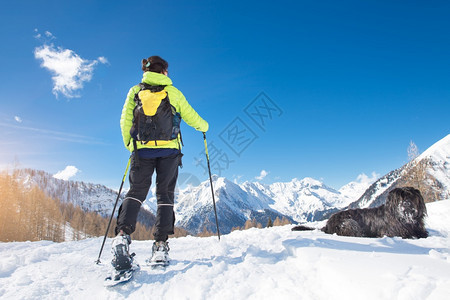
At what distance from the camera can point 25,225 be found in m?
52.7

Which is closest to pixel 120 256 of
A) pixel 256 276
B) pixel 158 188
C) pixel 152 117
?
pixel 158 188

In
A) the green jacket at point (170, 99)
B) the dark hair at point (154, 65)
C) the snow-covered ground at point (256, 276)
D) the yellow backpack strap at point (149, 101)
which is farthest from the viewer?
the dark hair at point (154, 65)

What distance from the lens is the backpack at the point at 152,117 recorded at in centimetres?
379

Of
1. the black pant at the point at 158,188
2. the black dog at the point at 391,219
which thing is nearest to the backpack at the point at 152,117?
the black pant at the point at 158,188

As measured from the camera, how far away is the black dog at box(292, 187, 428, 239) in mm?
5262

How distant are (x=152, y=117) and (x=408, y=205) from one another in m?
6.04

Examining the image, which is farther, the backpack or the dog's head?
the dog's head

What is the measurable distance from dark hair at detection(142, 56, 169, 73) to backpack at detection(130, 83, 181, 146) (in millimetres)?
411

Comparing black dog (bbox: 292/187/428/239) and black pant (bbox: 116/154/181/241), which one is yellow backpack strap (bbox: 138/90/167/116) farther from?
black dog (bbox: 292/187/428/239)

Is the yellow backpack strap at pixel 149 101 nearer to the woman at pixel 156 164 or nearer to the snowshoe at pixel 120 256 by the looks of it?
the woman at pixel 156 164

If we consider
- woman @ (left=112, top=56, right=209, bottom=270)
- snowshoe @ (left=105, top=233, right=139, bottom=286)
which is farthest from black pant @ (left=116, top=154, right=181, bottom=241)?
snowshoe @ (left=105, top=233, right=139, bottom=286)

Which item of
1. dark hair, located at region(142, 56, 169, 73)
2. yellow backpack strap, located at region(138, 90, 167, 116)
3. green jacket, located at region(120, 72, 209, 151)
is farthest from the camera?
dark hair, located at region(142, 56, 169, 73)

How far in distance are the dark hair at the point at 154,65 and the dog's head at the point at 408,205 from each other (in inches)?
239

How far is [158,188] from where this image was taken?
155 inches
